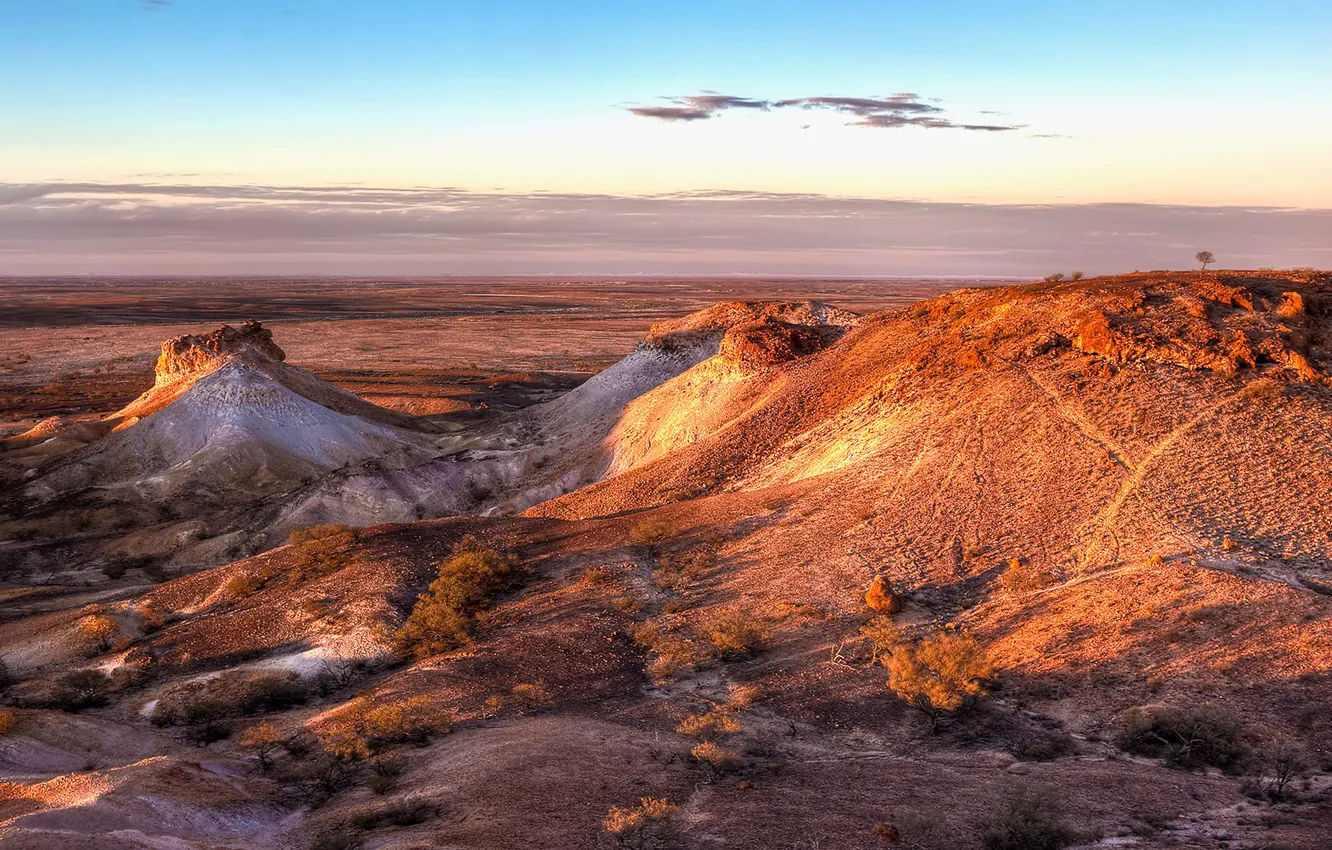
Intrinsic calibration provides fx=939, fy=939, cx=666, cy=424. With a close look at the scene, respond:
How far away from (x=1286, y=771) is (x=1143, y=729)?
5.81ft

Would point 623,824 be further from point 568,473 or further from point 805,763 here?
point 568,473

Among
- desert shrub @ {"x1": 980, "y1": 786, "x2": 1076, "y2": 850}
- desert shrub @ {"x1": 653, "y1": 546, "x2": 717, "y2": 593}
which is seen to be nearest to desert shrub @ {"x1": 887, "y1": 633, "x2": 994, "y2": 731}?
desert shrub @ {"x1": 980, "y1": 786, "x2": 1076, "y2": 850}

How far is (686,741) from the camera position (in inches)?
535

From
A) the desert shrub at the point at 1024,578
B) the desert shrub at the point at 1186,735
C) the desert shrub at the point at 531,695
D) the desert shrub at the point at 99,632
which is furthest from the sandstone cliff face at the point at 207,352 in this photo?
the desert shrub at the point at 1186,735

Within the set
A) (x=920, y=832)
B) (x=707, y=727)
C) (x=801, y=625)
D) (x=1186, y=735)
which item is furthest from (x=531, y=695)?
(x=1186, y=735)

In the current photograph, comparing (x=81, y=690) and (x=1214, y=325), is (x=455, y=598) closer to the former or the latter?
(x=81, y=690)

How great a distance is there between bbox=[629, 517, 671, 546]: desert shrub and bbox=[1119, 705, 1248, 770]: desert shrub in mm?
10833

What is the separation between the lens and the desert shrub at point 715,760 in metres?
12.4

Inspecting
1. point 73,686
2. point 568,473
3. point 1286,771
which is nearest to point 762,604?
point 1286,771

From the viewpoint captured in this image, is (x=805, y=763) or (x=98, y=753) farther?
(x=98, y=753)

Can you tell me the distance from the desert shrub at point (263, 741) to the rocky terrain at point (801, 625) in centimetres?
7

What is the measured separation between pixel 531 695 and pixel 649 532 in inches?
264

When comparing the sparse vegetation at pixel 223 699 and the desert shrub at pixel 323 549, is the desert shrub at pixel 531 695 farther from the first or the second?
the desert shrub at pixel 323 549

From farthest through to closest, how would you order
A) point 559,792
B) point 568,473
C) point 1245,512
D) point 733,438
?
point 568,473 → point 733,438 → point 1245,512 → point 559,792
